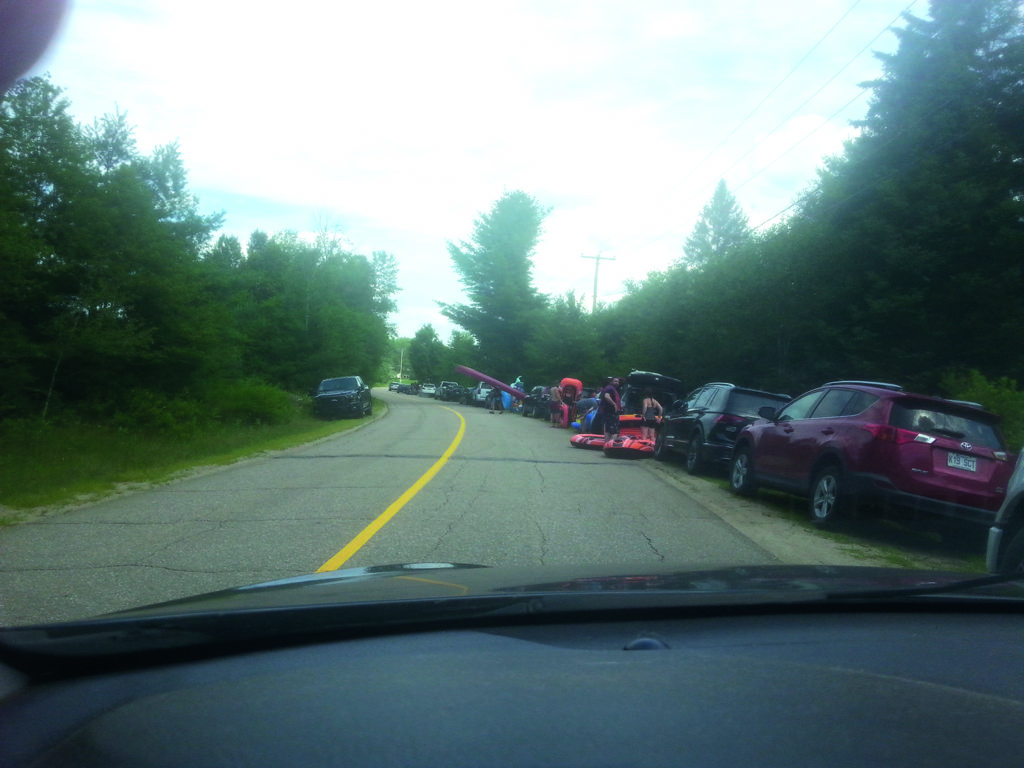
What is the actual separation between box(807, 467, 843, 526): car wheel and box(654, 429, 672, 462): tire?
7.33 metres

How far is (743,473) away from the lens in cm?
1264

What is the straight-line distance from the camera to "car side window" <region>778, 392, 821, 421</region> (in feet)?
36.7

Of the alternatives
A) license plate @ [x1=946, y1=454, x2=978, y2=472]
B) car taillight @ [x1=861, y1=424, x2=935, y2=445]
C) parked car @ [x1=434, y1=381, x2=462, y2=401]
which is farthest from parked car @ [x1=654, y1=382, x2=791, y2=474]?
parked car @ [x1=434, y1=381, x2=462, y2=401]

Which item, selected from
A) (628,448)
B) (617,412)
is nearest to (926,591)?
(628,448)

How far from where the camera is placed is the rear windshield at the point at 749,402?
14789 mm

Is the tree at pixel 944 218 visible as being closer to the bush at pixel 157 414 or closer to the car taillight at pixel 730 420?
the car taillight at pixel 730 420

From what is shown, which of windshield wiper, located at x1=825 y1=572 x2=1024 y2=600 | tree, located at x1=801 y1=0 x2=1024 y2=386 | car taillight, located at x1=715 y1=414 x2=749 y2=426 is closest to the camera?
windshield wiper, located at x1=825 y1=572 x2=1024 y2=600

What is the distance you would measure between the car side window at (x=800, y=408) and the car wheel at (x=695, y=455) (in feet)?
11.5

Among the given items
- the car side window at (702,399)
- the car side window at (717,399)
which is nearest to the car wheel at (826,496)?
the car side window at (717,399)

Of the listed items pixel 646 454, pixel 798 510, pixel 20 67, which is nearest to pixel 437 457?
pixel 646 454

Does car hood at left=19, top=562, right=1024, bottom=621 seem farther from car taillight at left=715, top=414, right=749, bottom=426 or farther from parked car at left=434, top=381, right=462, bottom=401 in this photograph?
parked car at left=434, top=381, right=462, bottom=401

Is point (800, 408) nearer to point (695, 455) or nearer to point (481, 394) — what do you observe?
point (695, 455)

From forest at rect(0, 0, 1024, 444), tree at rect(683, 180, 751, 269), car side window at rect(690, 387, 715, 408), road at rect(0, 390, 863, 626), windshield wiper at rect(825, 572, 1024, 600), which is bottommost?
road at rect(0, 390, 863, 626)

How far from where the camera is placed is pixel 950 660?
8.26 ft
